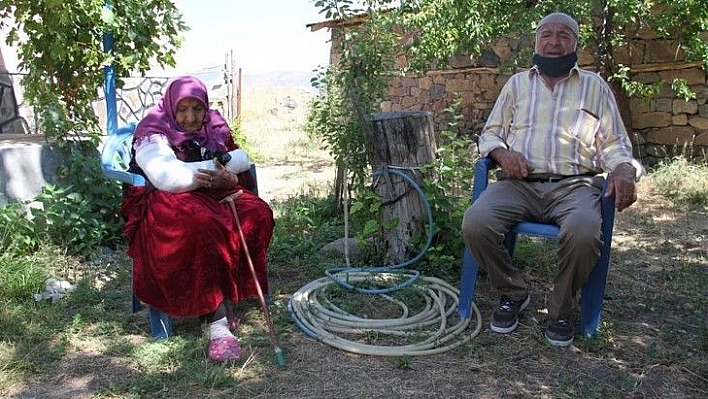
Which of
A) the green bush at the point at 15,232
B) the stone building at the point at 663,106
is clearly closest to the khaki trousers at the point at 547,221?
the green bush at the point at 15,232

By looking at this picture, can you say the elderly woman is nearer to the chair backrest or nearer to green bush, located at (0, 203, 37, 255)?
the chair backrest

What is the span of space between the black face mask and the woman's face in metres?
1.65

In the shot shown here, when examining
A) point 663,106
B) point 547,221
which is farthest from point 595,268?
point 663,106

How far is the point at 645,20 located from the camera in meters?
6.56

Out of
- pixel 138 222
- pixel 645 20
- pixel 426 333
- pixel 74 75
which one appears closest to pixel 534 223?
pixel 426 333

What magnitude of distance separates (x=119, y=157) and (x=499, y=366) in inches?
93.4

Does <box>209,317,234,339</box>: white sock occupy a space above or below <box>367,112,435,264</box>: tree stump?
below

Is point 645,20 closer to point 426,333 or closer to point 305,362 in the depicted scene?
point 426,333

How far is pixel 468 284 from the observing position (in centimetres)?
303

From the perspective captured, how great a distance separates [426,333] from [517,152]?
972 millimetres

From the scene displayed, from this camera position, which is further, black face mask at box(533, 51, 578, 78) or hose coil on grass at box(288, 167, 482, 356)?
black face mask at box(533, 51, 578, 78)

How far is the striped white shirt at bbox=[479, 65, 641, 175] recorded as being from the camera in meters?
2.96

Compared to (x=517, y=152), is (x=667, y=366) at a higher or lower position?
lower

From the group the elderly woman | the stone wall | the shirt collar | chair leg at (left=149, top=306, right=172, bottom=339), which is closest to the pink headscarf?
the elderly woman
